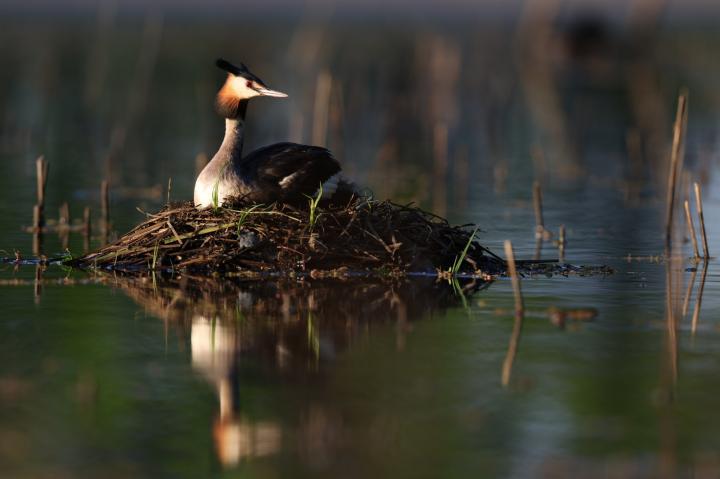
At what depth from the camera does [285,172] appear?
33.0 feet

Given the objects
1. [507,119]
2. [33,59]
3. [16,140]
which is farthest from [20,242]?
[33,59]

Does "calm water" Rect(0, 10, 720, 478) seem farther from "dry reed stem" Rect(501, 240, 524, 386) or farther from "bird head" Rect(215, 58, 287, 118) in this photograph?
"bird head" Rect(215, 58, 287, 118)

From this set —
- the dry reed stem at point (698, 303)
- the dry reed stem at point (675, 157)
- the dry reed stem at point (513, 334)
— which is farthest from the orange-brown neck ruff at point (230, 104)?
the dry reed stem at point (698, 303)

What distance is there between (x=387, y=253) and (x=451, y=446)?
4299mm

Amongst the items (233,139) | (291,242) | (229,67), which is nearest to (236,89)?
(229,67)

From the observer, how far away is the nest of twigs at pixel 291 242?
966 centimetres

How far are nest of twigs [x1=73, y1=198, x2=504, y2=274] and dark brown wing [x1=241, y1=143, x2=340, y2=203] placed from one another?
0.13 m

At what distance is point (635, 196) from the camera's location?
1605 cm

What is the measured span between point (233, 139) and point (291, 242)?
1032mm

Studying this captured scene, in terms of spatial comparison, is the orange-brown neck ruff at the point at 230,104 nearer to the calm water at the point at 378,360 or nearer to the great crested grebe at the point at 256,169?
the great crested grebe at the point at 256,169

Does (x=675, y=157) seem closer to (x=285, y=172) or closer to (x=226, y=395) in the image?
(x=285, y=172)

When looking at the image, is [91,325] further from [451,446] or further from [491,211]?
[491,211]

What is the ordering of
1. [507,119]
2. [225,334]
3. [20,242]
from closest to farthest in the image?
1. [225,334]
2. [20,242]
3. [507,119]

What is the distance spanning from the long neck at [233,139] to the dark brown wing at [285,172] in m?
0.12
